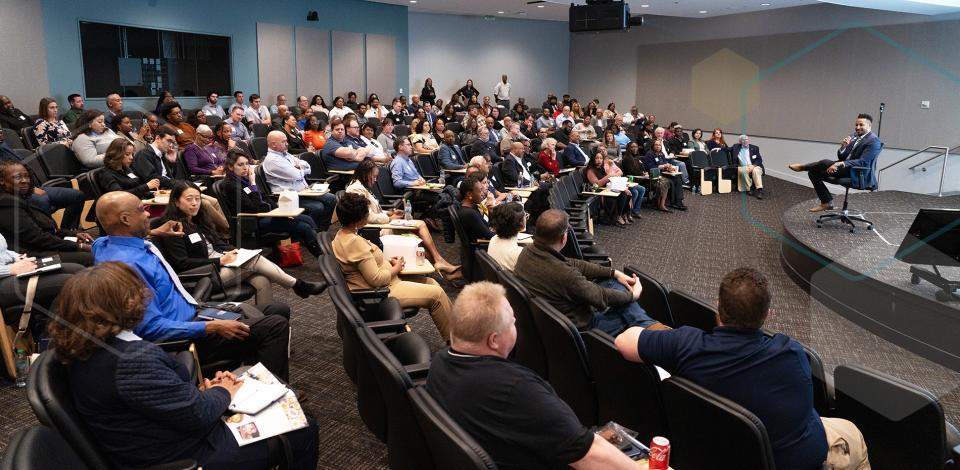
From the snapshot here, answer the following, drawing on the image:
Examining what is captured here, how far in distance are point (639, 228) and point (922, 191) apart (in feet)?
20.7

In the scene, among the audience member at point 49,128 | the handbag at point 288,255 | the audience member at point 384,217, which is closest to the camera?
the audience member at point 384,217

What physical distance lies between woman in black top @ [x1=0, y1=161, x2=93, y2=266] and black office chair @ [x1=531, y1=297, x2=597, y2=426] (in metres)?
3.48

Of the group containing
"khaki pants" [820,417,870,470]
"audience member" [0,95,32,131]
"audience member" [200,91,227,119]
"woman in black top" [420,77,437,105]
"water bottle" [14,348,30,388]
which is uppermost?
"woman in black top" [420,77,437,105]

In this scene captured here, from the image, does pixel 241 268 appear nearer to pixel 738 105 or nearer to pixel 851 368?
pixel 851 368

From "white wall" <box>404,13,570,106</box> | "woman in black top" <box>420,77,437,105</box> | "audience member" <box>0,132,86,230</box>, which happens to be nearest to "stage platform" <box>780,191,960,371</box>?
"audience member" <box>0,132,86,230</box>

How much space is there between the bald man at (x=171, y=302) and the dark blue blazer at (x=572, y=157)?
7544 millimetres

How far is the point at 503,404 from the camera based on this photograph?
181cm

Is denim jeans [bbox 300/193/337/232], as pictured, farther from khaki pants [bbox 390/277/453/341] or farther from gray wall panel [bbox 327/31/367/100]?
gray wall panel [bbox 327/31/367/100]

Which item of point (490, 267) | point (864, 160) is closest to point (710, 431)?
point (490, 267)

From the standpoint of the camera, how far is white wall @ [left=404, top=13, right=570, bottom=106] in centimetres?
1875

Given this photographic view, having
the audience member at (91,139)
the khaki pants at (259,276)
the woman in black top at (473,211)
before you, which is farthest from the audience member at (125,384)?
the audience member at (91,139)

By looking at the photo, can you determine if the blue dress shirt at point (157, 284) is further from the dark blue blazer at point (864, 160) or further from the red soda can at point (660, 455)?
the dark blue blazer at point (864, 160)

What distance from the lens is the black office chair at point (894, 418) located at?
230 cm

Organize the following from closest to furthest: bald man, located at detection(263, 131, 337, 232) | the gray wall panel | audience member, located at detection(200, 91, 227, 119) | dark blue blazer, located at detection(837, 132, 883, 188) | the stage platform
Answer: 1. the stage platform
2. bald man, located at detection(263, 131, 337, 232)
3. dark blue blazer, located at detection(837, 132, 883, 188)
4. audience member, located at detection(200, 91, 227, 119)
5. the gray wall panel
